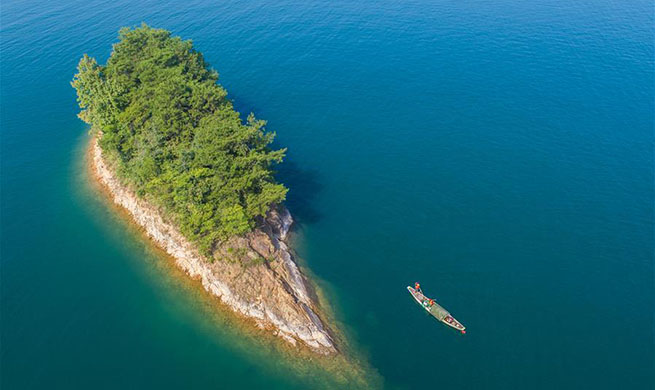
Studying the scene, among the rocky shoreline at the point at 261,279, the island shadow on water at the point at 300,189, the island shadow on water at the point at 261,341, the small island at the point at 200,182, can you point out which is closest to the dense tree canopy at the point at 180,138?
the small island at the point at 200,182

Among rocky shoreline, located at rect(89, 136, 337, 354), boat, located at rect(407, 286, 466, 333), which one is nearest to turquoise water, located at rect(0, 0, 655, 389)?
boat, located at rect(407, 286, 466, 333)

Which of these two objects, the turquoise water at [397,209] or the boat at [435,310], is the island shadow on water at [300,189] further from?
the boat at [435,310]

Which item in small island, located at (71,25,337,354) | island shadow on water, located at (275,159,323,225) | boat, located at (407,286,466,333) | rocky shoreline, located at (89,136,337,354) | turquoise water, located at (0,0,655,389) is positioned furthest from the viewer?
island shadow on water, located at (275,159,323,225)

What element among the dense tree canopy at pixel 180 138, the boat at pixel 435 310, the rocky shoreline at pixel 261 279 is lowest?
the boat at pixel 435 310

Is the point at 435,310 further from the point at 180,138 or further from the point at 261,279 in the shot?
the point at 180,138

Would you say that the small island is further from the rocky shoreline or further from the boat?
the boat

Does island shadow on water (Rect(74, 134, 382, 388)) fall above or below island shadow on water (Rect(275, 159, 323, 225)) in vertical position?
below

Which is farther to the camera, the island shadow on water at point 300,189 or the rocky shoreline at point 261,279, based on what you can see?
the island shadow on water at point 300,189
